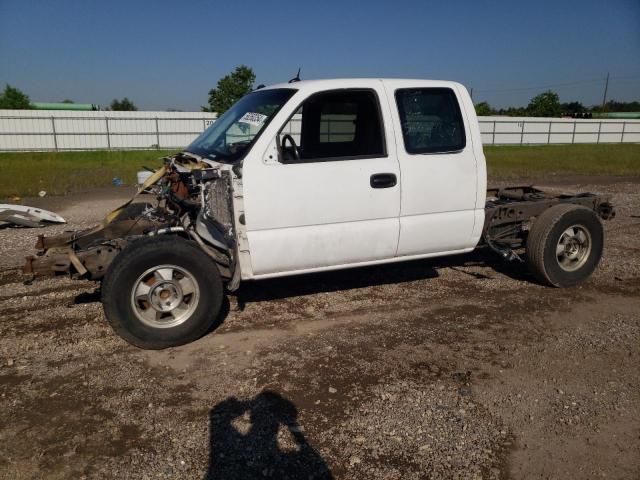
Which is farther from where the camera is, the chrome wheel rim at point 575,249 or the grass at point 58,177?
the grass at point 58,177

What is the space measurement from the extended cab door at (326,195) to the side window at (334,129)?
1 centimetres

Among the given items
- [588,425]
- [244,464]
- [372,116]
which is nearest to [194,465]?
[244,464]

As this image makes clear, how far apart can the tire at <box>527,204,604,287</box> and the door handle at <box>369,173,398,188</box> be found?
78.6 inches

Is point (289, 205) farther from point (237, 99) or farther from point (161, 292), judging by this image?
point (237, 99)

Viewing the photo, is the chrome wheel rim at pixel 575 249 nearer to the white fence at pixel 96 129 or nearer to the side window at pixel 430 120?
the side window at pixel 430 120

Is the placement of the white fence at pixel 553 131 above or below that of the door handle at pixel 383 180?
above

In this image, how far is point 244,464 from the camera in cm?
278

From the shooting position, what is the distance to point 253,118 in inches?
178

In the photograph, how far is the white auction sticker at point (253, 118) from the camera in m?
4.39

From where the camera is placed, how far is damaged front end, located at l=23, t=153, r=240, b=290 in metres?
4.13

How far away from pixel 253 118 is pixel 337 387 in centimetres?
243

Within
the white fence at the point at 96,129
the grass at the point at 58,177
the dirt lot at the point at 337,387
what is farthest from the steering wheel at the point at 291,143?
the white fence at the point at 96,129

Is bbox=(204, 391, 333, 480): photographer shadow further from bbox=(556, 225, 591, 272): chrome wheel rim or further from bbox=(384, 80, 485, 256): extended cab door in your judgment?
bbox=(556, 225, 591, 272): chrome wheel rim

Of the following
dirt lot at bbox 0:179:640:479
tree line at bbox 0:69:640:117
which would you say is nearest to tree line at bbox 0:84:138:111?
tree line at bbox 0:69:640:117
